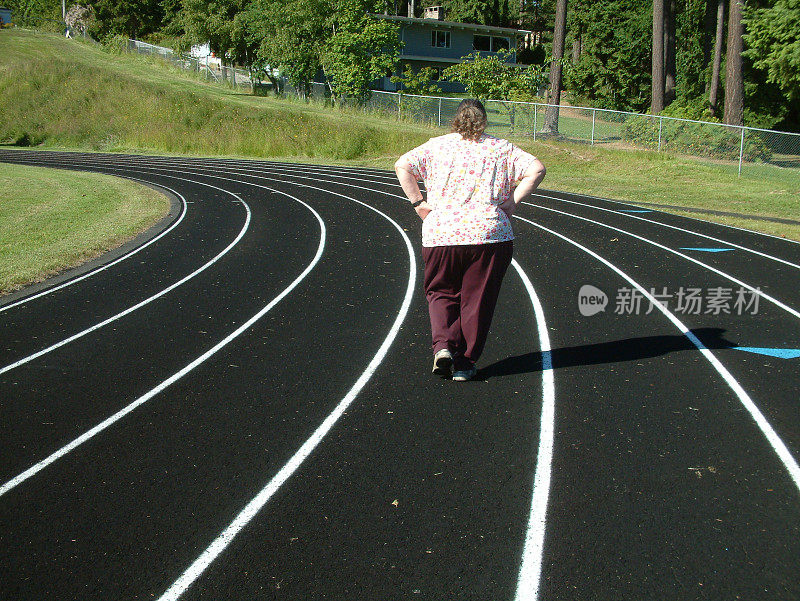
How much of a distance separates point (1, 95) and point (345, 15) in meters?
22.6

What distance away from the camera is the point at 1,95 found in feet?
160

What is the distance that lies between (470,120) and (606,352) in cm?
258

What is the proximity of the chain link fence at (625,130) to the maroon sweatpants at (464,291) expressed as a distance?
2065 cm

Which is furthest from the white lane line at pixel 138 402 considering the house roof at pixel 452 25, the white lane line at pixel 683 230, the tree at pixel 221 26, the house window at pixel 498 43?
the house window at pixel 498 43

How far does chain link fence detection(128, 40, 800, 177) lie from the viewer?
81.1 ft

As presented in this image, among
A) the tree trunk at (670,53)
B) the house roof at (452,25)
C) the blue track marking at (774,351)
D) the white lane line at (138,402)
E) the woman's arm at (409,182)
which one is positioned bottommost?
the white lane line at (138,402)

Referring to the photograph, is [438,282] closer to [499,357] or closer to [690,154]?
[499,357]

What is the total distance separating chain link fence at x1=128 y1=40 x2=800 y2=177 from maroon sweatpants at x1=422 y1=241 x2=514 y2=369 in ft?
67.8

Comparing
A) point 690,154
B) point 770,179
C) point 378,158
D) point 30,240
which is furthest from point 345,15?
point 30,240

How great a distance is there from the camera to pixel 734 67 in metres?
31.3

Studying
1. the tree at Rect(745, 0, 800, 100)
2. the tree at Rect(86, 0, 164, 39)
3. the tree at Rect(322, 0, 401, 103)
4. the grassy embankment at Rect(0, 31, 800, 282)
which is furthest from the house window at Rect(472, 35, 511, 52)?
the tree at Rect(745, 0, 800, 100)

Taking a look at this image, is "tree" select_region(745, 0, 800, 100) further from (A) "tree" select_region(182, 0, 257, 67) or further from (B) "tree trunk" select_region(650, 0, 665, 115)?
(A) "tree" select_region(182, 0, 257, 67)

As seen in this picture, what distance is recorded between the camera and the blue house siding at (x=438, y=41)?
61.3m

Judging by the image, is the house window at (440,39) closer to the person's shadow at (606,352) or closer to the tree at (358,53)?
the tree at (358,53)
